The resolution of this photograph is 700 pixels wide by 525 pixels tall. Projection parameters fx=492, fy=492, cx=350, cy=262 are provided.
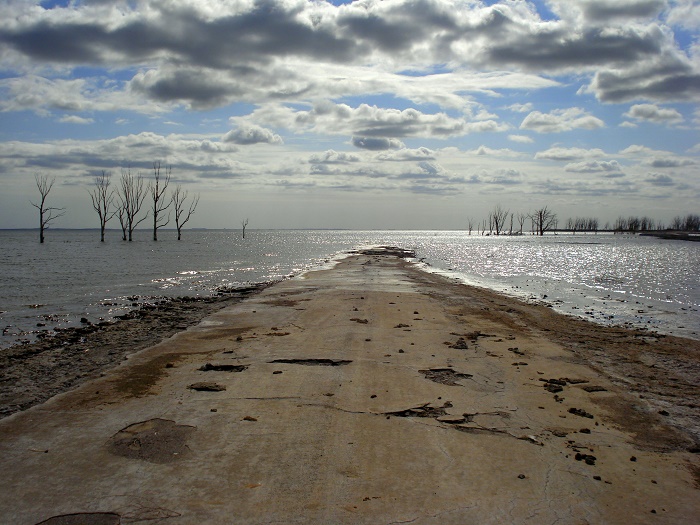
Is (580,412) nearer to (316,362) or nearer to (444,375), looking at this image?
(444,375)

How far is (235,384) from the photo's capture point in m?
6.99

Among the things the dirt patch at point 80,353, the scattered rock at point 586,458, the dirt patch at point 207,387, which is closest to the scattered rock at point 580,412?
the scattered rock at point 586,458

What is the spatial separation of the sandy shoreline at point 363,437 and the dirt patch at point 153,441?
2 centimetres

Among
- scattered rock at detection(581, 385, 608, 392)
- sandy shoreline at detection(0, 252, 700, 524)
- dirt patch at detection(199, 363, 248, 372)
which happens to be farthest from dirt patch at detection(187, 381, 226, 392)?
scattered rock at detection(581, 385, 608, 392)

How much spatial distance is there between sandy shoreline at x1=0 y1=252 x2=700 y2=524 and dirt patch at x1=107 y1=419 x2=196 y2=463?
0.07 feet

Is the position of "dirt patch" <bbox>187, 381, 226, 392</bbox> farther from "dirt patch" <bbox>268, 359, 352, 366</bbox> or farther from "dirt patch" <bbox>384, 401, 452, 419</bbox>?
"dirt patch" <bbox>384, 401, 452, 419</bbox>

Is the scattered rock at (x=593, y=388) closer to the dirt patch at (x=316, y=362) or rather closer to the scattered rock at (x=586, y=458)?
the scattered rock at (x=586, y=458)

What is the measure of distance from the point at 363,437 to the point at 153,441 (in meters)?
2.17

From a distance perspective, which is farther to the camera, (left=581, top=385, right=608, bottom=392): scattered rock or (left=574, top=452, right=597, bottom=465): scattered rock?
(left=581, top=385, right=608, bottom=392): scattered rock

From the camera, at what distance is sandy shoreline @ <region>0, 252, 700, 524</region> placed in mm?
3990

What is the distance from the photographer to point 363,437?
520cm

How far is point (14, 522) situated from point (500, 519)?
3.68 m

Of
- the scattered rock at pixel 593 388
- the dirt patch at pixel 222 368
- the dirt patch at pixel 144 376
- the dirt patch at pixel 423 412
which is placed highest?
the dirt patch at pixel 423 412

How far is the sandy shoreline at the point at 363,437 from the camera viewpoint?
3.99m
